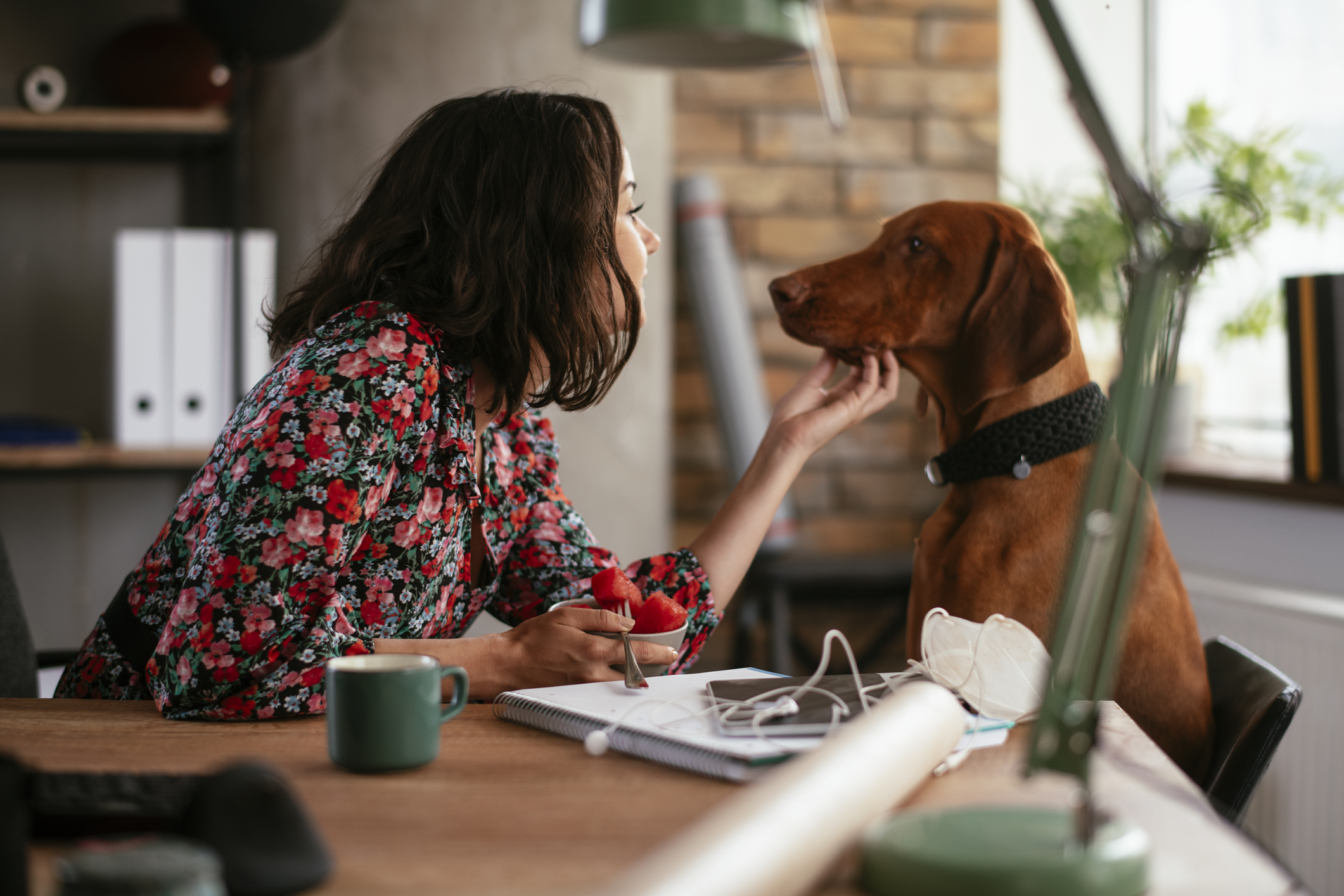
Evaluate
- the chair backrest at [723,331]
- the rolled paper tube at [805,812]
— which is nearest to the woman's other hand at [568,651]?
the rolled paper tube at [805,812]

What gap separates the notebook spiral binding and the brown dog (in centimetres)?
48

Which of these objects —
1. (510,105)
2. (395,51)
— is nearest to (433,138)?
(510,105)

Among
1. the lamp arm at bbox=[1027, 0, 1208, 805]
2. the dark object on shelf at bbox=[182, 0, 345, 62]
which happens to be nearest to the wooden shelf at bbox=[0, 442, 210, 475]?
the dark object on shelf at bbox=[182, 0, 345, 62]

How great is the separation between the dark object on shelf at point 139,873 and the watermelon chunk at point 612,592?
601 mm

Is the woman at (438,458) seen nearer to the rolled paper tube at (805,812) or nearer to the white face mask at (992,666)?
the white face mask at (992,666)

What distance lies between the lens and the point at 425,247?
1233 mm

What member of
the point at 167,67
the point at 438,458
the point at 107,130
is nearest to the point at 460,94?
the point at 167,67

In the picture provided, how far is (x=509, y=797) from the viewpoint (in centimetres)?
72

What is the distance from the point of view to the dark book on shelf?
1.88 metres

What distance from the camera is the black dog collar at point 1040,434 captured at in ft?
4.15

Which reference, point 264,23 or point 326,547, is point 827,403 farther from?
point 264,23

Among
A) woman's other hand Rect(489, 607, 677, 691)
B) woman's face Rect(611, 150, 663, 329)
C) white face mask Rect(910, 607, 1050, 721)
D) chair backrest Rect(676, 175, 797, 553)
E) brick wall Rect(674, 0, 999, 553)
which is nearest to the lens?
white face mask Rect(910, 607, 1050, 721)

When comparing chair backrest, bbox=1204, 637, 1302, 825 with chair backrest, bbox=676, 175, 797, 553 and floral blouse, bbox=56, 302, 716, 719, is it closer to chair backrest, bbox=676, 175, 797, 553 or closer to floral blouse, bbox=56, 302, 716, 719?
floral blouse, bbox=56, 302, 716, 719

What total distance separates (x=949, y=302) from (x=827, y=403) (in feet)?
0.63
